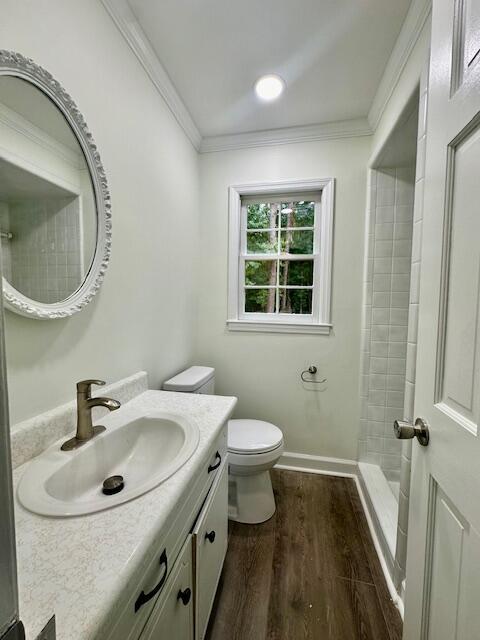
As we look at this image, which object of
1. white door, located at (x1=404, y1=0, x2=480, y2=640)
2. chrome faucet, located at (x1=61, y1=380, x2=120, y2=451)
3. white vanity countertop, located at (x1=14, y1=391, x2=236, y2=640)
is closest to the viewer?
white vanity countertop, located at (x1=14, y1=391, x2=236, y2=640)

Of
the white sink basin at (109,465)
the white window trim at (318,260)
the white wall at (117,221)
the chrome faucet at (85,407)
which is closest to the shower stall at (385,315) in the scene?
the white window trim at (318,260)

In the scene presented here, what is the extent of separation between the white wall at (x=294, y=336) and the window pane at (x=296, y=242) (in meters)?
0.21

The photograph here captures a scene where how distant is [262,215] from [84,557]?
212 cm

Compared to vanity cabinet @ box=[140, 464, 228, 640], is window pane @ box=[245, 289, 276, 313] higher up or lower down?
higher up

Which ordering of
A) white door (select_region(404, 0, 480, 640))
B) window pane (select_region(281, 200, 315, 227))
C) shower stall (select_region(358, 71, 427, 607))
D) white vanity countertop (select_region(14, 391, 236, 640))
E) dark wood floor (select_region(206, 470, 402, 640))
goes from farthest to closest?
window pane (select_region(281, 200, 315, 227)) → shower stall (select_region(358, 71, 427, 607)) → dark wood floor (select_region(206, 470, 402, 640)) → white door (select_region(404, 0, 480, 640)) → white vanity countertop (select_region(14, 391, 236, 640))

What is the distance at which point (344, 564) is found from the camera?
53.4 inches

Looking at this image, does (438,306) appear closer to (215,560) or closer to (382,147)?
(215,560)

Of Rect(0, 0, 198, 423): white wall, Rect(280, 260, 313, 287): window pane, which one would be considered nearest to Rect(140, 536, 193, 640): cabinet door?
Rect(0, 0, 198, 423): white wall

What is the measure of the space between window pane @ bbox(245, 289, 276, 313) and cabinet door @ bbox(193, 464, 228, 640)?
1243mm

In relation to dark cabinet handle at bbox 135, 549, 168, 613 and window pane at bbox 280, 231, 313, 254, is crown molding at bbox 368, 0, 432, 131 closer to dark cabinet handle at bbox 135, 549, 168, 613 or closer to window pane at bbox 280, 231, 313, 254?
window pane at bbox 280, 231, 313, 254

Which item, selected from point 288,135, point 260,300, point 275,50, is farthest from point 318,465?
point 275,50

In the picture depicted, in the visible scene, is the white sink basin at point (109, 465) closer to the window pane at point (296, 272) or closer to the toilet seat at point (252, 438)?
the toilet seat at point (252, 438)

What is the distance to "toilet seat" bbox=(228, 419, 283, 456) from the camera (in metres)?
1.52

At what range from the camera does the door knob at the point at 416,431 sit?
0.69m
